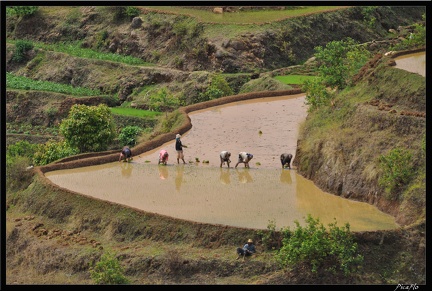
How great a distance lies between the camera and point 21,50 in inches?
2502

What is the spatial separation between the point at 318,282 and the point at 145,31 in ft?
101

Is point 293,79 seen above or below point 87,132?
below

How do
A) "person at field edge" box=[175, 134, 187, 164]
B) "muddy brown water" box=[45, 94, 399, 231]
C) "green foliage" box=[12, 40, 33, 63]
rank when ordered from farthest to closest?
"green foliage" box=[12, 40, 33, 63] < "person at field edge" box=[175, 134, 187, 164] < "muddy brown water" box=[45, 94, 399, 231]

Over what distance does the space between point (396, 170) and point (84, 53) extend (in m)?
29.2

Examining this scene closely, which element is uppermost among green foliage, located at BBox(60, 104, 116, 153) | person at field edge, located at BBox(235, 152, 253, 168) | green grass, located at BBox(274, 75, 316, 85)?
person at field edge, located at BBox(235, 152, 253, 168)

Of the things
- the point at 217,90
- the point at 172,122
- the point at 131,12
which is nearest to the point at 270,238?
the point at 172,122

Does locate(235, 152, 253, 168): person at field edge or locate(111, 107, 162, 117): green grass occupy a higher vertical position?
locate(235, 152, 253, 168): person at field edge

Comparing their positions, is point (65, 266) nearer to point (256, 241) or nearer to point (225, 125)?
point (256, 241)

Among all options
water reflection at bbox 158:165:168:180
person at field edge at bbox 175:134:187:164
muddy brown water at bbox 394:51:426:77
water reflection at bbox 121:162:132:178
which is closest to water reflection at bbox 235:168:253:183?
person at field edge at bbox 175:134:187:164

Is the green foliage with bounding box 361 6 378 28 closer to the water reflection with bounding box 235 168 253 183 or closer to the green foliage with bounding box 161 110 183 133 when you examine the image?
the green foliage with bounding box 161 110 183 133

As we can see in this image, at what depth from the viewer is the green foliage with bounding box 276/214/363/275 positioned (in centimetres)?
3284

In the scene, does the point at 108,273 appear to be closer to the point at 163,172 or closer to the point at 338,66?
the point at 163,172

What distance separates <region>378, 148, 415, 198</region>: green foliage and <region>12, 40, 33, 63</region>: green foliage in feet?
99.9

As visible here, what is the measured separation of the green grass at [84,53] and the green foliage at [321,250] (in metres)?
28.2
